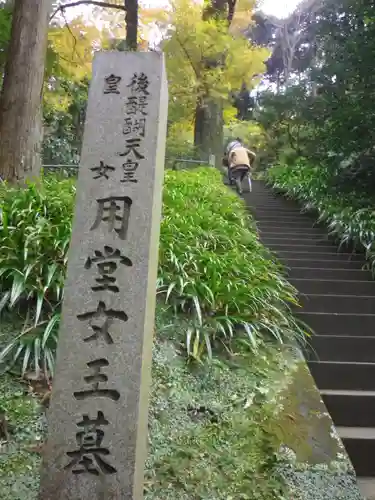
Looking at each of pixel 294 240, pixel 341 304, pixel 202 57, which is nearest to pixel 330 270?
pixel 341 304

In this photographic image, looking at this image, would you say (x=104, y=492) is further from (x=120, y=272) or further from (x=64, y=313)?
(x=120, y=272)

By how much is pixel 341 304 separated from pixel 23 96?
407cm

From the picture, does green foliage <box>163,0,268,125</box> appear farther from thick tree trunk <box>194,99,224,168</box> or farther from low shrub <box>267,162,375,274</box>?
low shrub <box>267,162,375,274</box>

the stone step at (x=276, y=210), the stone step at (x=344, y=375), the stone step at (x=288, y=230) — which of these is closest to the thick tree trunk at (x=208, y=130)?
the stone step at (x=276, y=210)

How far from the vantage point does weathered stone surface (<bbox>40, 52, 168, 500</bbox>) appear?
5.91 feet

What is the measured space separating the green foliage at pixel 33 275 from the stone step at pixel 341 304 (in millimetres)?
2502

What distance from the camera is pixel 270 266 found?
4.89 meters

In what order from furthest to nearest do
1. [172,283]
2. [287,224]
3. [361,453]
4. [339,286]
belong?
[287,224], [339,286], [172,283], [361,453]

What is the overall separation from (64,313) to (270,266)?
3162mm

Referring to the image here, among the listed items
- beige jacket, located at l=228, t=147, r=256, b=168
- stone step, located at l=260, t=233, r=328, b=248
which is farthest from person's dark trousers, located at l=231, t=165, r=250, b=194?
stone step, located at l=260, t=233, r=328, b=248

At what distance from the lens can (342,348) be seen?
406 cm

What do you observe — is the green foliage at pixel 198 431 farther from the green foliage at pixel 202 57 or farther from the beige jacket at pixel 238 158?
the green foliage at pixel 202 57

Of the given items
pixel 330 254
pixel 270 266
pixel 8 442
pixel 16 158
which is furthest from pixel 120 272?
pixel 330 254

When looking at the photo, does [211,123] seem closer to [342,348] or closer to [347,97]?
[347,97]
